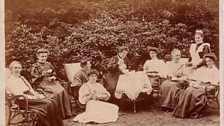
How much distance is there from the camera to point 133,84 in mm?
720

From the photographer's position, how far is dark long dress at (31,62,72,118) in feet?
2.31

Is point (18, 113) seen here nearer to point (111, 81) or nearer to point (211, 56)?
point (111, 81)

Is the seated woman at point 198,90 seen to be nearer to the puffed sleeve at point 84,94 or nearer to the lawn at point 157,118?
the lawn at point 157,118

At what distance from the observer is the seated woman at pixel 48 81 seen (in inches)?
27.8

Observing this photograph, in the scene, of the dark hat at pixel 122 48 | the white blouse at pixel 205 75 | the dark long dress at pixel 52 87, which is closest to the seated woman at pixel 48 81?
the dark long dress at pixel 52 87

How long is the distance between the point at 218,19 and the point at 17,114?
377mm

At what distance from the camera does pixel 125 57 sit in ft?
2.35

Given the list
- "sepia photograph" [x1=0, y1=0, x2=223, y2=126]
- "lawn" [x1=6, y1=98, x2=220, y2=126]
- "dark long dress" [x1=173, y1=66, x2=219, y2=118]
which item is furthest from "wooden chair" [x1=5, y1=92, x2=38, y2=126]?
"dark long dress" [x1=173, y1=66, x2=219, y2=118]

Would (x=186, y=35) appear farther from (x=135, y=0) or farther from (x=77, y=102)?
(x=77, y=102)

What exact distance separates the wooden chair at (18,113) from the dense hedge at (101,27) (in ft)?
0.21

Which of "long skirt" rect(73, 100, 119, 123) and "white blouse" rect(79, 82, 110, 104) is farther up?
"white blouse" rect(79, 82, 110, 104)

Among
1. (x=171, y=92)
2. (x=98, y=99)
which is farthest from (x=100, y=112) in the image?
A: (x=171, y=92)

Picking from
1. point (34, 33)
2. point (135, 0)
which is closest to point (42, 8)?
point (34, 33)

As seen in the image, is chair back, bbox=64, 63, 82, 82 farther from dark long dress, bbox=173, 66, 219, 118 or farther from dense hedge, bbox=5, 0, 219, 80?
dark long dress, bbox=173, 66, 219, 118
